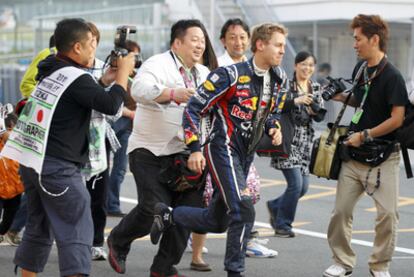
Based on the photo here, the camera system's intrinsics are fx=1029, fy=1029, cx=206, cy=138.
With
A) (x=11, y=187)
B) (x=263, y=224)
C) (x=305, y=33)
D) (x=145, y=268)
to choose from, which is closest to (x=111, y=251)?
(x=145, y=268)

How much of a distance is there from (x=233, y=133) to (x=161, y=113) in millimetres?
728

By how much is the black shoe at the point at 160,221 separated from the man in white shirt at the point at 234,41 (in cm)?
188

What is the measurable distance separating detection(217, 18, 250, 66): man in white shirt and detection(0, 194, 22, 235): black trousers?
219 centimetres

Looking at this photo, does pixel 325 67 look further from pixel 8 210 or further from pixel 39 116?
pixel 39 116

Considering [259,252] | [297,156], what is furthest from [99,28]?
[259,252]

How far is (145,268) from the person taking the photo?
8.40 meters

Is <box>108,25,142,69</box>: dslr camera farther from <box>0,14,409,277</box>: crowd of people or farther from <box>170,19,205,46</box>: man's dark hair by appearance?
<box>170,19,205,46</box>: man's dark hair

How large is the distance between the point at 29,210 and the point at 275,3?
918 inches

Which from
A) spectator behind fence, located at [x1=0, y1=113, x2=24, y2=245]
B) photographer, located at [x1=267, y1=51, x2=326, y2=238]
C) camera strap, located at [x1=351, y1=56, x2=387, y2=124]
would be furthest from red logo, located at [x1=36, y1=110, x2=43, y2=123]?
photographer, located at [x1=267, y1=51, x2=326, y2=238]

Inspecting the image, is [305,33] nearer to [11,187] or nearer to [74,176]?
[11,187]

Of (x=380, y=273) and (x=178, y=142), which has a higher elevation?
(x=178, y=142)

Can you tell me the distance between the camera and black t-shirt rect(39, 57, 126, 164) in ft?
20.9

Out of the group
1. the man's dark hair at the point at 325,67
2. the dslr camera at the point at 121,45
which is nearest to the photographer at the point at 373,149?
the dslr camera at the point at 121,45

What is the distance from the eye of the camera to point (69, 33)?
6.50 metres
